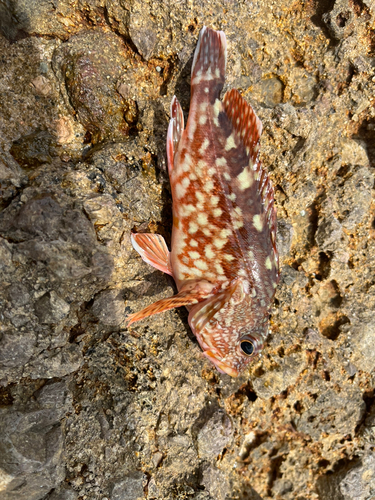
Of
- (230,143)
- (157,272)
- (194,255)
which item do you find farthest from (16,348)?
(230,143)

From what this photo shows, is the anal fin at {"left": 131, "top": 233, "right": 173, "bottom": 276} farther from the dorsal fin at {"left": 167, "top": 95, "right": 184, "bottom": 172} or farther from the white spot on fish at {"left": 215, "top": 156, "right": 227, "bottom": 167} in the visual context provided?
the white spot on fish at {"left": 215, "top": 156, "right": 227, "bottom": 167}

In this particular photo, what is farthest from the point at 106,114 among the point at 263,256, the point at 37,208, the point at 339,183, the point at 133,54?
the point at 339,183

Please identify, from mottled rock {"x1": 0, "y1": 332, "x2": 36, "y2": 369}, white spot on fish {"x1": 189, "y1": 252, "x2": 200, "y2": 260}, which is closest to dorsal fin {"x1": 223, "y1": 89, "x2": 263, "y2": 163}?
white spot on fish {"x1": 189, "y1": 252, "x2": 200, "y2": 260}

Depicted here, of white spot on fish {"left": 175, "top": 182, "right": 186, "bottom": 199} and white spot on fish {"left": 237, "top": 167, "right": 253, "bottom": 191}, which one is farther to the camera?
white spot on fish {"left": 175, "top": 182, "right": 186, "bottom": 199}

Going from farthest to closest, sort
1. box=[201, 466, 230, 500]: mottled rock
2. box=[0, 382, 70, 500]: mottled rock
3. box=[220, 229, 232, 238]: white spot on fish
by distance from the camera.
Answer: box=[220, 229, 232, 238]: white spot on fish
box=[201, 466, 230, 500]: mottled rock
box=[0, 382, 70, 500]: mottled rock

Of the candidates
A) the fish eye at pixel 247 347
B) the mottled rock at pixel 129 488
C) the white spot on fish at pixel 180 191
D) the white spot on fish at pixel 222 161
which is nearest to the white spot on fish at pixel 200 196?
the white spot on fish at pixel 180 191

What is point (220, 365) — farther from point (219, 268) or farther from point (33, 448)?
point (33, 448)

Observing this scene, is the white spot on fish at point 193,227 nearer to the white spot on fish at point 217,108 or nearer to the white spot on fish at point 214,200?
the white spot on fish at point 214,200

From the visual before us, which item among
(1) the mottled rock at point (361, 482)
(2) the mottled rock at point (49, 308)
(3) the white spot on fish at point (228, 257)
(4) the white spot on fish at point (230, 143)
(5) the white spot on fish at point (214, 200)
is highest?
(4) the white spot on fish at point (230, 143)

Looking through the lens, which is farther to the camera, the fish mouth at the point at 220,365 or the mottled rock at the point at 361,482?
the mottled rock at the point at 361,482
